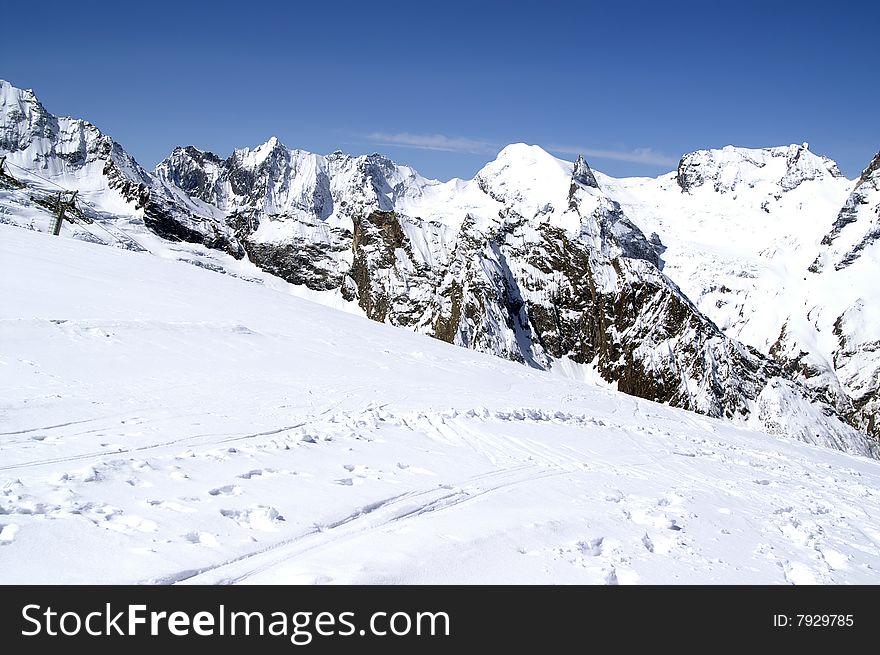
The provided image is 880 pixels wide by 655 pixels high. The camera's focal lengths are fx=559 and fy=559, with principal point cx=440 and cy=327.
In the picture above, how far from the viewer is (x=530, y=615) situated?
573 centimetres

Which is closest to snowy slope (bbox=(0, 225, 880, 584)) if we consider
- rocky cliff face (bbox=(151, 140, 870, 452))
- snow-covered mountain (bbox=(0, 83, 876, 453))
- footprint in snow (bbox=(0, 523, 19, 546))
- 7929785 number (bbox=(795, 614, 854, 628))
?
footprint in snow (bbox=(0, 523, 19, 546))

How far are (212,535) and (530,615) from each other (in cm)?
355

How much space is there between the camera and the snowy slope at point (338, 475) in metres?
6.15

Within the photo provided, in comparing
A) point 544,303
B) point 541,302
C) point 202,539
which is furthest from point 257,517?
point 544,303

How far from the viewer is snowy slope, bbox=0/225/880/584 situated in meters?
6.15

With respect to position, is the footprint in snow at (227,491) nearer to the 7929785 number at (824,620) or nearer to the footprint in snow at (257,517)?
the footprint in snow at (257,517)

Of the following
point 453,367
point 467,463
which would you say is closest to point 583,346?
point 453,367

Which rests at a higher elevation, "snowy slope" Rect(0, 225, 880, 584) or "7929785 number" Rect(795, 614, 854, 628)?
"snowy slope" Rect(0, 225, 880, 584)

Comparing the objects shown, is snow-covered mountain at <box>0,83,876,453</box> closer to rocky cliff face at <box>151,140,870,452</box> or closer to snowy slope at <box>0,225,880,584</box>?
rocky cliff face at <box>151,140,870,452</box>

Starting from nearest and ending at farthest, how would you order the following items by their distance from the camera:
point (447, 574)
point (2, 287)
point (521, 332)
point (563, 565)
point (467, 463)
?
point (447, 574) < point (563, 565) < point (467, 463) < point (2, 287) < point (521, 332)

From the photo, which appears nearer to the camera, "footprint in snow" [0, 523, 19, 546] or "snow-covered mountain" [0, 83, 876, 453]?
"footprint in snow" [0, 523, 19, 546]

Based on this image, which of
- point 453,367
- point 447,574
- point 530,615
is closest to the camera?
point 530,615

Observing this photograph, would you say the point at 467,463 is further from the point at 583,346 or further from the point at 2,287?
the point at 583,346

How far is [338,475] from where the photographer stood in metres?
8.73
